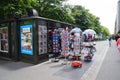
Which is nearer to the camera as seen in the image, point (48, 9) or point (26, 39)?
point (26, 39)

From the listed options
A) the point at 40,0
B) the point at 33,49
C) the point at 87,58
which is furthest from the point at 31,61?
the point at 40,0

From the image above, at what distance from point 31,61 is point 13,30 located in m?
2.63

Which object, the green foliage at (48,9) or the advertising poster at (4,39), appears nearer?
the advertising poster at (4,39)

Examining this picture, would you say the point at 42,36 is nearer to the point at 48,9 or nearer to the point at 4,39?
the point at 4,39

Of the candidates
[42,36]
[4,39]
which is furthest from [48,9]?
[42,36]

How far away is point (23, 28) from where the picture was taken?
10.6 meters

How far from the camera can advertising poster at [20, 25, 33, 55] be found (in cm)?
1010

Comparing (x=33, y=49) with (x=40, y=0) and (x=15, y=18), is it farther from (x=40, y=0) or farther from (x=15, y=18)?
(x=40, y=0)

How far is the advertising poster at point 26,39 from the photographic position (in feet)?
A: 33.1

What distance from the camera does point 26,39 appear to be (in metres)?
10.4

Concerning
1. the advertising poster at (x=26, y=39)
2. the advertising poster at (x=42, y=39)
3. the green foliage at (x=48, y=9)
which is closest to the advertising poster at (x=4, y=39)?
the advertising poster at (x=26, y=39)

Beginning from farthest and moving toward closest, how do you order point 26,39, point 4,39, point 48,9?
point 48,9, point 4,39, point 26,39

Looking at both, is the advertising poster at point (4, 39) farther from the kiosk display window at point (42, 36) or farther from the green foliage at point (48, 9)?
the kiosk display window at point (42, 36)

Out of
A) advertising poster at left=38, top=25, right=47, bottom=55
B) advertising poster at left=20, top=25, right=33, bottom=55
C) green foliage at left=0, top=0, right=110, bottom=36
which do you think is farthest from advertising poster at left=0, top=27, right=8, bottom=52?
advertising poster at left=38, top=25, right=47, bottom=55
